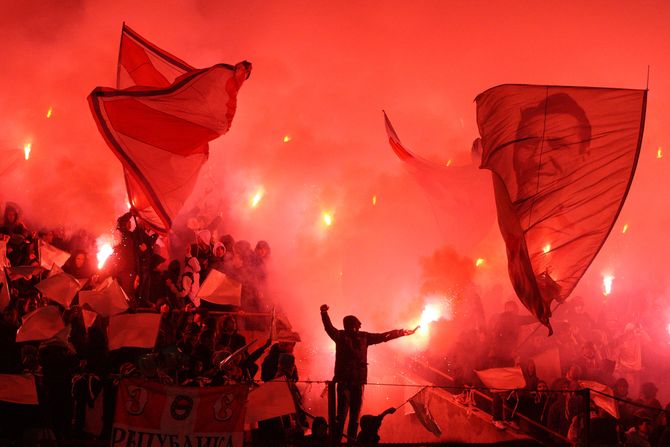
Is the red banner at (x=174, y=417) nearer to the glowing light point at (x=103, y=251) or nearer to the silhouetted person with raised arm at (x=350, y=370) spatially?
the silhouetted person with raised arm at (x=350, y=370)

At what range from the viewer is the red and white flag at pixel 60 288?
20.0 feet

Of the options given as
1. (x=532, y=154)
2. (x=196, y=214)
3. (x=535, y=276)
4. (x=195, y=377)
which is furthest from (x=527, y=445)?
(x=196, y=214)

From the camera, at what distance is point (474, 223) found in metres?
9.52

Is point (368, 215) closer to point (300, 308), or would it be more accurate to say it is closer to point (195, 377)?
point (300, 308)

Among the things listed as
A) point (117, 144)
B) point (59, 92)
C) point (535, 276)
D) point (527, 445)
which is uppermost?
point (59, 92)

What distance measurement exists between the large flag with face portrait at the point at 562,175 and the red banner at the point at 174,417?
270 cm

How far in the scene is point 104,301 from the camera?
6.24 metres

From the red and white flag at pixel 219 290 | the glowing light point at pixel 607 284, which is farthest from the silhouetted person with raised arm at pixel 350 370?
the glowing light point at pixel 607 284

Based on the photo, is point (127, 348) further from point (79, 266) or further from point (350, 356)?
point (350, 356)

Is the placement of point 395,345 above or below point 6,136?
below

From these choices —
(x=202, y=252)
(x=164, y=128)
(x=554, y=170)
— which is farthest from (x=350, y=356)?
(x=202, y=252)

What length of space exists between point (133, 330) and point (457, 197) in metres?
5.38

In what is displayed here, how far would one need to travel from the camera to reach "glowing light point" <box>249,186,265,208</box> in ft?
43.3

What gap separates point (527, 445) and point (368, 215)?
8007mm
